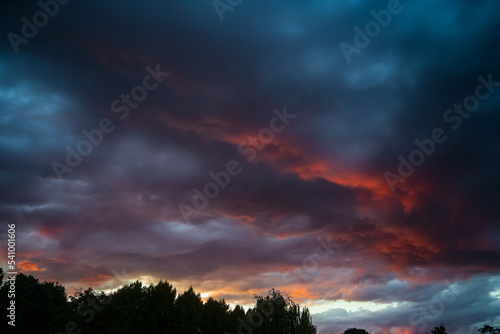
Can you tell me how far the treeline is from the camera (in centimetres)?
3978

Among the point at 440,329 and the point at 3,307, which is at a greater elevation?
the point at 3,307

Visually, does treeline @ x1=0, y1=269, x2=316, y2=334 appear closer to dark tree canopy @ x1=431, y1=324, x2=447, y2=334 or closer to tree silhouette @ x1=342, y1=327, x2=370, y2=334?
dark tree canopy @ x1=431, y1=324, x2=447, y2=334

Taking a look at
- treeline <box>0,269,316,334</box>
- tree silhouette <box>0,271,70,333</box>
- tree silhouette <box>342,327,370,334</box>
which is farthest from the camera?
tree silhouette <box>342,327,370,334</box>

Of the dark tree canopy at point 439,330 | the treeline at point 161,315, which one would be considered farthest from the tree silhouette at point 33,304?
the dark tree canopy at point 439,330

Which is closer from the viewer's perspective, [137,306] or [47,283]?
[137,306]

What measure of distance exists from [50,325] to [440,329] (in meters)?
62.7

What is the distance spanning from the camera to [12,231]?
27641 mm

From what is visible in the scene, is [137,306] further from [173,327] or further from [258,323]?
[258,323]

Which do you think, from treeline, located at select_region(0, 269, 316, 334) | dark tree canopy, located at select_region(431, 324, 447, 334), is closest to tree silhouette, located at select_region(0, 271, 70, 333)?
treeline, located at select_region(0, 269, 316, 334)

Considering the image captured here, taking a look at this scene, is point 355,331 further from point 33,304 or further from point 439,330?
point 33,304

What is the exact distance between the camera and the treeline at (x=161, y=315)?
1566 inches

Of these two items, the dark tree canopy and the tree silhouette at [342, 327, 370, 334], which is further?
the tree silhouette at [342, 327, 370, 334]

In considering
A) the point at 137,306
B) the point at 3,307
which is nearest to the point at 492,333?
the point at 137,306

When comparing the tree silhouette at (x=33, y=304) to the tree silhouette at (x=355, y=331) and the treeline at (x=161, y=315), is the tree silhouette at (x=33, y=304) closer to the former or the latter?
the treeline at (x=161, y=315)
